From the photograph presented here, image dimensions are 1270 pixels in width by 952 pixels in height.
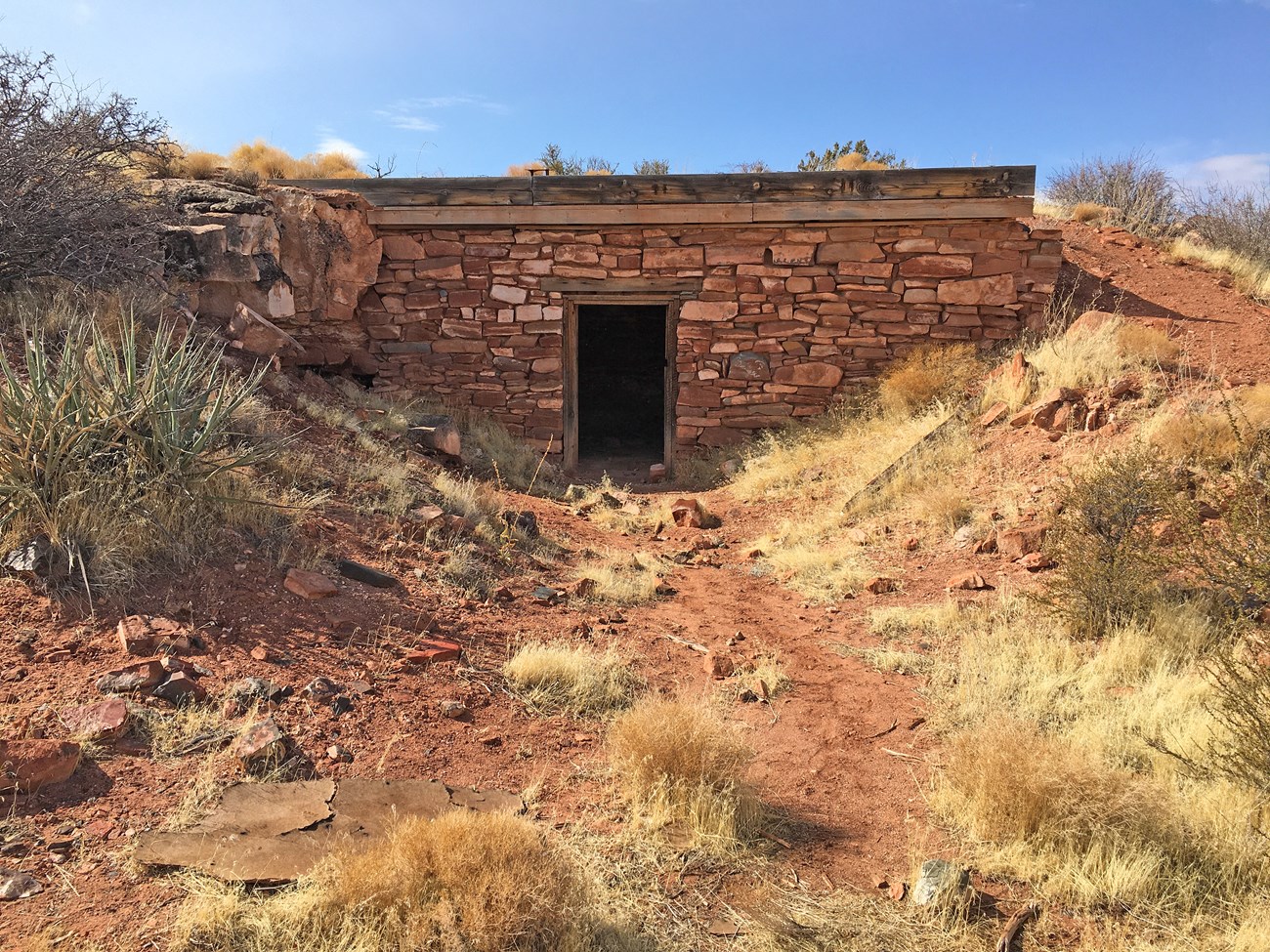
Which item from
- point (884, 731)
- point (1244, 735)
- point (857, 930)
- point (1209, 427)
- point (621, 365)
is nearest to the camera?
point (857, 930)

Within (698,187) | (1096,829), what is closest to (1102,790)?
(1096,829)

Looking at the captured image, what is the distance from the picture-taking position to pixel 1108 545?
508cm

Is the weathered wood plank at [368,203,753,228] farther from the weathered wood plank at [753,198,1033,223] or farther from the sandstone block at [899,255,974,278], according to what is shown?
the sandstone block at [899,255,974,278]

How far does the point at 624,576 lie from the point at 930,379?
4484 mm

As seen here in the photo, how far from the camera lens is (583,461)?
11.1 metres

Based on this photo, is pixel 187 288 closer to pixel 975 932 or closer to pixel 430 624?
pixel 430 624

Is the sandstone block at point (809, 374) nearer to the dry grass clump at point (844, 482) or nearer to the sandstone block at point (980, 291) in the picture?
the dry grass clump at point (844, 482)

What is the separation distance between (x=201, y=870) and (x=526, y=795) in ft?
3.77

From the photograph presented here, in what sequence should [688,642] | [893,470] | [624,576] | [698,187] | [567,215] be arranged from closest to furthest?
[688,642] → [624,576] → [893,470] → [698,187] → [567,215]

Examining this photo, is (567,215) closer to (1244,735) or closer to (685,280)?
(685,280)

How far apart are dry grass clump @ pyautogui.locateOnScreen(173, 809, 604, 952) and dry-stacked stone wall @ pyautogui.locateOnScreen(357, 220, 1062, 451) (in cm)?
745

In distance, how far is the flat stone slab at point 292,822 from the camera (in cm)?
264

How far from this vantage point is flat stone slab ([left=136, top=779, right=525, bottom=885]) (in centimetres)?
264

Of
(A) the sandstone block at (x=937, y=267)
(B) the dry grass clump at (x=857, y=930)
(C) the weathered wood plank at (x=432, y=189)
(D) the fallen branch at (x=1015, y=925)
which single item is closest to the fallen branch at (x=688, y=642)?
(B) the dry grass clump at (x=857, y=930)
